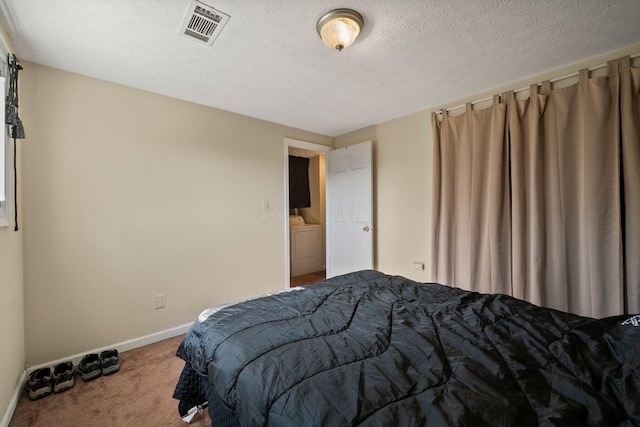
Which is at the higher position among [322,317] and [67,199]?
[67,199]

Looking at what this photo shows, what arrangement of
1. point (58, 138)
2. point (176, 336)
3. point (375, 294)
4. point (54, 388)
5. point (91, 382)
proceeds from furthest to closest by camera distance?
point (176, 336) < point (58, 138) < point (91, 382) < point (54, 388) < point (375, 294)

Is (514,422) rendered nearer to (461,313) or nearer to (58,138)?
(461,313)

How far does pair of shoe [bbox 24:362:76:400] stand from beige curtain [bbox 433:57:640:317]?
3.07 m

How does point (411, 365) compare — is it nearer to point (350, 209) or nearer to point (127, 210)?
point (127, 210)

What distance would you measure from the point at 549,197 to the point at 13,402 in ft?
12.5

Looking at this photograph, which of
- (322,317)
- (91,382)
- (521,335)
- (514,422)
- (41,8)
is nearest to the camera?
(514,422)

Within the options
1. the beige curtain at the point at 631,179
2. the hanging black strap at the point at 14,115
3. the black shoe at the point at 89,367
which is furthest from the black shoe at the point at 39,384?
the beige curtain at the point at 631,179

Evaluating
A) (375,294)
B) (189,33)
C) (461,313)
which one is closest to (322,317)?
(375,294)

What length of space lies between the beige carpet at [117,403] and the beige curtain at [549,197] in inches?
95.8

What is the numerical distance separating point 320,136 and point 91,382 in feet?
11.0

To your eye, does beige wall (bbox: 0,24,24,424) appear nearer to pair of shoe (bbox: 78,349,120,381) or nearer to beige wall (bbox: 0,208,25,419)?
beige wall (bbox: 0,208,25,419)

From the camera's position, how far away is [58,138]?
1.93 meters

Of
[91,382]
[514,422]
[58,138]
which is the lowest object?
[91,382]

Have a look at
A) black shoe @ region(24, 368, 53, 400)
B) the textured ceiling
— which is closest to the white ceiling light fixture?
the textured ceiling
